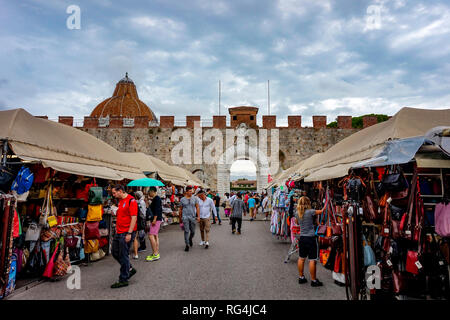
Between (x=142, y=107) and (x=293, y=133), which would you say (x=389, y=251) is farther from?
(x=142, y=107)

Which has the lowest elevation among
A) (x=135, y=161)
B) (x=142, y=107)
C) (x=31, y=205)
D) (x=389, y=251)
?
(x=389, y=251)

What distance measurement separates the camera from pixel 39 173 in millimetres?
5359

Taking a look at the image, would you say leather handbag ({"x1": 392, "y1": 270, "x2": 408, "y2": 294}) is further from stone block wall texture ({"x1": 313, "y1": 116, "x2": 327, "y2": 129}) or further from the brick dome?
the brick dome

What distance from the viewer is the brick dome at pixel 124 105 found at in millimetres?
41469

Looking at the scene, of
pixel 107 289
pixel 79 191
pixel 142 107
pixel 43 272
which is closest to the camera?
pixel 107 289

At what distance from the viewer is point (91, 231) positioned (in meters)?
5.72

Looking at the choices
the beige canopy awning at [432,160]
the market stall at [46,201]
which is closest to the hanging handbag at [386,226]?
the beige canopy awning at [432,160]

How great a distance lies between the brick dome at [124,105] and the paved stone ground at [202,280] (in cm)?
3534

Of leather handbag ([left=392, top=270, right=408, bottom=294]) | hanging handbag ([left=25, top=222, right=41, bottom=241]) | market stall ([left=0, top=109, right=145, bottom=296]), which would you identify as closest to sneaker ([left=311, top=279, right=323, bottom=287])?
leather handbag ([left=392, top=270, right=408, bottom=294])

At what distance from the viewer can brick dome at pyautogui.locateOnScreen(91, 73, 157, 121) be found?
41469mm

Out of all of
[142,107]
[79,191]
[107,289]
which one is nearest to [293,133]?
[79,191]

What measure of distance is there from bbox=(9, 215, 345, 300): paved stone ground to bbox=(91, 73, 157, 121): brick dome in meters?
35.3

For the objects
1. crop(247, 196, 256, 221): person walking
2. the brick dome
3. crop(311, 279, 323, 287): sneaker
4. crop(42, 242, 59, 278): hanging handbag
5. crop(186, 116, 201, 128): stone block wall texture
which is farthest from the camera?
the brick dome

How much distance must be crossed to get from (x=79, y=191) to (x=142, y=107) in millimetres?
40315
